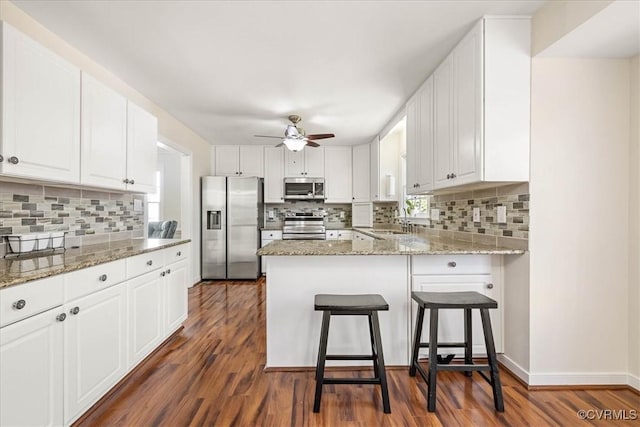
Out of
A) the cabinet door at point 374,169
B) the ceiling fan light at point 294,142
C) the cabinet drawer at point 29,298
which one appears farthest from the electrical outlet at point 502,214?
the cabinet door at point 374,169

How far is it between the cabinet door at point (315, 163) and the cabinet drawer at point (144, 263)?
137 inches

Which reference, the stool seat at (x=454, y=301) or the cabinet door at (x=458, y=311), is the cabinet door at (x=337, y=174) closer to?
the cabinet door at (x=458, y=311)

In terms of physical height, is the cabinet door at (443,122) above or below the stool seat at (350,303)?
above

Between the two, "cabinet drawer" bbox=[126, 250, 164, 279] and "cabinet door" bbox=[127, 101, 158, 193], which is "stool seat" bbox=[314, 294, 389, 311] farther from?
"cabinet door" bbox=[127, 101, 158, 193]

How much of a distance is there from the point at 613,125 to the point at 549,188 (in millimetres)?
547

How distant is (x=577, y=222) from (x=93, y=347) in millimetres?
2873

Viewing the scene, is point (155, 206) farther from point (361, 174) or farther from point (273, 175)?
point (361, 174)

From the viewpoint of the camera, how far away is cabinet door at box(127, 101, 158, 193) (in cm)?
254

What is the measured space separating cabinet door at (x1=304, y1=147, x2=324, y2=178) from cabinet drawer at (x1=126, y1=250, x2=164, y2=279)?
3479 millimetres

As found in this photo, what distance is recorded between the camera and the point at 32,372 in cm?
130

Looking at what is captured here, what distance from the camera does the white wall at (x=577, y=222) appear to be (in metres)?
1.95

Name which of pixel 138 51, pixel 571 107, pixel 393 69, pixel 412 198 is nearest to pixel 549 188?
pixel 571 107

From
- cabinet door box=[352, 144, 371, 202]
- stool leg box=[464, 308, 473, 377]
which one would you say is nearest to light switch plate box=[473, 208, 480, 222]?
stool leg box=[464, 308, 473, 377]

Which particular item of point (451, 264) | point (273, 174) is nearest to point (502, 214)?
point (451, 264)
